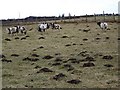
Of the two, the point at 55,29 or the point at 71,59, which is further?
the point at 55,29

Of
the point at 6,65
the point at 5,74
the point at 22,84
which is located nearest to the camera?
the point at 22,84

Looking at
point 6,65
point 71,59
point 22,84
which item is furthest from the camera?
point 71,59

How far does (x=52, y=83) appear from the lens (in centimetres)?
1823

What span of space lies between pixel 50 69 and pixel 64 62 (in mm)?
2706

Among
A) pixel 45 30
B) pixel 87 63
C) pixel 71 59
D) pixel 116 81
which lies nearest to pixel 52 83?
pixel 116 81

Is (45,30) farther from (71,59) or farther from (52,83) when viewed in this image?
(52,83)

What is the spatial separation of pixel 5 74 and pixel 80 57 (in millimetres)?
7711

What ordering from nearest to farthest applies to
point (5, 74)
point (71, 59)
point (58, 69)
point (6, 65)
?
point (5, 74)
point (58, 69)
point (6, 65)
point (71, 59)

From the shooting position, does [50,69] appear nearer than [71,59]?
Yes

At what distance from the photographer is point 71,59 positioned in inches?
1011

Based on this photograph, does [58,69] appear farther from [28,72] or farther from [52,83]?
[52,83]

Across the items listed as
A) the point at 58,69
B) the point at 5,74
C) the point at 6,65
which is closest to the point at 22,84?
the point at 5,74

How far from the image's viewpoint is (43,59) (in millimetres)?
26641

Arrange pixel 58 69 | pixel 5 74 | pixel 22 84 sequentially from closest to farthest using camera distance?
1. pixel 22 84
2. pixel 5 74
3. pixel 58 69
